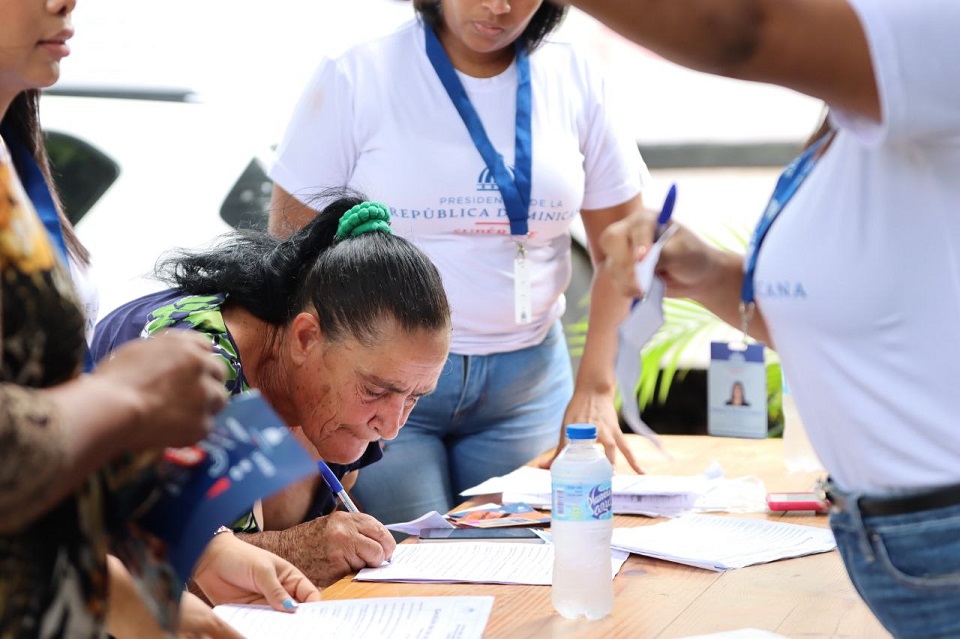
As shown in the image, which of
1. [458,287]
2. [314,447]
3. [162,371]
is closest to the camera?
[162,371]

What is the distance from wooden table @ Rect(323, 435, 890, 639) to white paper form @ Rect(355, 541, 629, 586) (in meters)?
0.02

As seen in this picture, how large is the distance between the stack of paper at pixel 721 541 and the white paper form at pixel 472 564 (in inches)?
2.9

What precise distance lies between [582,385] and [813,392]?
4.88ft

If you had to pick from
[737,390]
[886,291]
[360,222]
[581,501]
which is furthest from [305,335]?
[737,390]

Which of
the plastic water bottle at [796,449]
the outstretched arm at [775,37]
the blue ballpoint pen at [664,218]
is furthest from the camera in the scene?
the plastic water bottle at [796,449]

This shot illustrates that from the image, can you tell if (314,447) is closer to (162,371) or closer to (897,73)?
(162,371)

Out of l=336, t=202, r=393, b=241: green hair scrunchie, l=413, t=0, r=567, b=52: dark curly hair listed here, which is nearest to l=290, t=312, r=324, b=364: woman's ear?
l=336, t=202, r=393, b=241: green hair scrunchie

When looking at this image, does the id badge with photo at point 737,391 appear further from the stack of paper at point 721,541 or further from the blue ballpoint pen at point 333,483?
the blue ballpoint pen at point 333,483

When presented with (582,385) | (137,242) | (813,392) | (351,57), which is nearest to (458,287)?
(582,385)

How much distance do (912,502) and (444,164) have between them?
1.56m

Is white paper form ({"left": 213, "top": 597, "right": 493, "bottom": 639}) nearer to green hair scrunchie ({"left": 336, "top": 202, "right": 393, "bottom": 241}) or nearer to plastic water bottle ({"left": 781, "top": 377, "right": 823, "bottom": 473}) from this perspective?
green hair scrunchie ({"left": 336, "top": 202, "right": 393, "bottom": 241})

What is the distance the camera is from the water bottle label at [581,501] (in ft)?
4.86

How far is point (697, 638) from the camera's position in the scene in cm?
139

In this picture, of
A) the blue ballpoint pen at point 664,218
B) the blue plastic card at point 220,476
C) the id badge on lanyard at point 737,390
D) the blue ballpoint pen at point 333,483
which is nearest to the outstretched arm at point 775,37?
the blue ballpoint pen at point 664,218
